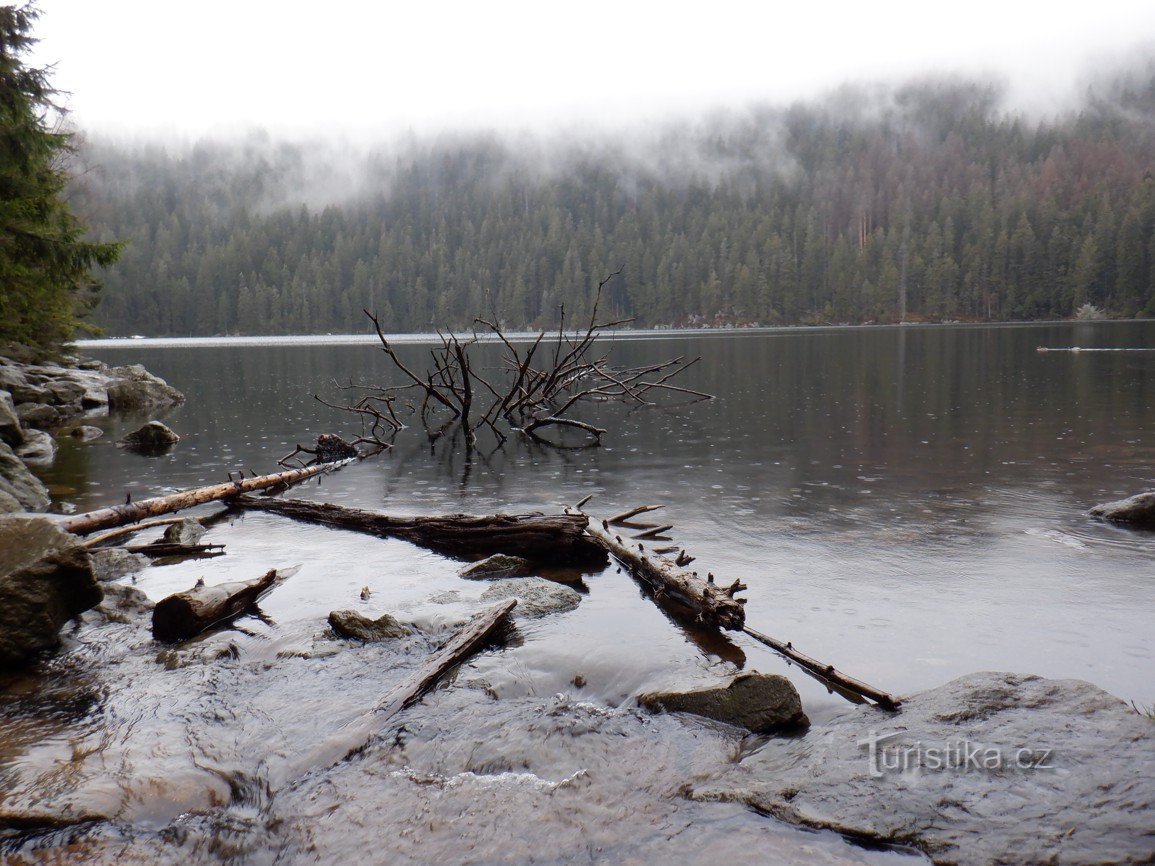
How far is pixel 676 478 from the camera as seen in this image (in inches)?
677

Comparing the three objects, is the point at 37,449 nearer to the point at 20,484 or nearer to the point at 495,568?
the point at 20,484

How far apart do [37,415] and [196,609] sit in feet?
87.2

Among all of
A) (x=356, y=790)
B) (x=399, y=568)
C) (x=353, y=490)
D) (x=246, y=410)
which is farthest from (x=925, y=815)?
(x=246, y=410)

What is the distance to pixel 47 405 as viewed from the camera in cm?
2989

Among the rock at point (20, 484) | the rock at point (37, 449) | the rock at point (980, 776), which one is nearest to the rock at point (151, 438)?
the rock at point (37, 449)

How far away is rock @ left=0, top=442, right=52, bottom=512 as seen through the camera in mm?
13000

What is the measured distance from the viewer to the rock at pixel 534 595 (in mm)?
8922

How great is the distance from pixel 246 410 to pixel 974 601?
3107 centimetres

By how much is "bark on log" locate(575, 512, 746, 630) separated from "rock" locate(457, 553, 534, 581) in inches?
45.2

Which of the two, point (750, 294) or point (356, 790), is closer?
point (356, 790)

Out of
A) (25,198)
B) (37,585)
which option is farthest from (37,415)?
(37,585)

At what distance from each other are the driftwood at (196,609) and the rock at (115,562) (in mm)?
2187

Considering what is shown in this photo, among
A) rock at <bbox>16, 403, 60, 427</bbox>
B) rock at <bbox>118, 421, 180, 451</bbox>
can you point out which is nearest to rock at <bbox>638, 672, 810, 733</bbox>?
rock at <bbox>118, 421, 180, 451</bbox>

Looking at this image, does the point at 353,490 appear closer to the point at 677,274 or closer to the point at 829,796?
the point at 829,796
